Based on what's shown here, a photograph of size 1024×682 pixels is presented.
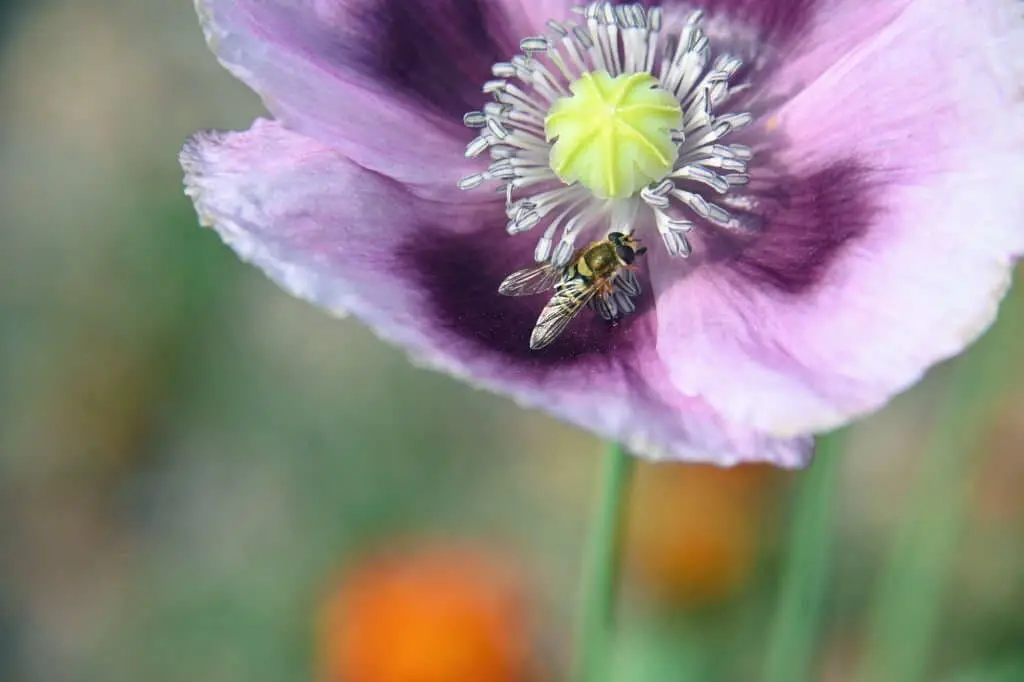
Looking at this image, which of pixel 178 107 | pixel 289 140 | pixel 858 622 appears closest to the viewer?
pixel 289 140

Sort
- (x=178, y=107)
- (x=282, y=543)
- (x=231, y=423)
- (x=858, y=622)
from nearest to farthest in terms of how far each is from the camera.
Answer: (x=858, y=622) < (x=282, y=543) < (x=231, y=423) < (x=178, y=107)

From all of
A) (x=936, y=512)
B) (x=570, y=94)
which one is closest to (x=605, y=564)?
(x=570, y=94)

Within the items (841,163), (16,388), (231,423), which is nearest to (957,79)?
(841,163)

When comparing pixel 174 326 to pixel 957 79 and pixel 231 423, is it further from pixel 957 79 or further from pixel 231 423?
pixel 957 79

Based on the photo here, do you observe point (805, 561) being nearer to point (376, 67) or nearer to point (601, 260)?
point (601, 260)

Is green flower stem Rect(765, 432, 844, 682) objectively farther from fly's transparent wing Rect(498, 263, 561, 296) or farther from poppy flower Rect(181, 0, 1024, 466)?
fly's transparent wing Rect(498, 263, 561, 296)

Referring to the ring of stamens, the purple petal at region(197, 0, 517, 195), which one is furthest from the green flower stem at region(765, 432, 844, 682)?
the purple petal at region(197, 0, 517, 195)
